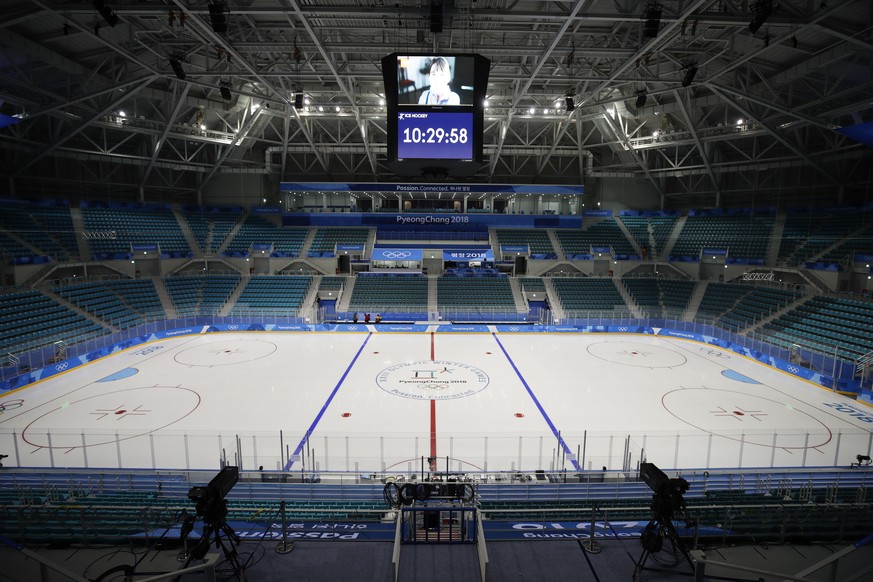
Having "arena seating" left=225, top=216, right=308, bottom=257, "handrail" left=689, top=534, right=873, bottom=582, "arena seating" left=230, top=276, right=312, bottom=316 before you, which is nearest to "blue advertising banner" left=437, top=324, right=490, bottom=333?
"arena seating" left=230, top=276, right=312, bottom=316

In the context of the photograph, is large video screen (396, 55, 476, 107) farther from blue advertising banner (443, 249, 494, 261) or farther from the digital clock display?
blue advertising banner (443, 249, 494, 261)

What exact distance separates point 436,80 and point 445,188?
742 inches

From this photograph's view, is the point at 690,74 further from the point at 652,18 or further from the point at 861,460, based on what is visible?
the point at 861,460

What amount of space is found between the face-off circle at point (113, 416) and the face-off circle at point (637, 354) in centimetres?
1513

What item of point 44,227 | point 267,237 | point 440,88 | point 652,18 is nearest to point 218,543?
point 440,88

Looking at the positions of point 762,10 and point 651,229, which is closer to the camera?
point 762,10

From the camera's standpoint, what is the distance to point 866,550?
161 inches

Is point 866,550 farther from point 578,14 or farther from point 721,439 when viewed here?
point 578,14

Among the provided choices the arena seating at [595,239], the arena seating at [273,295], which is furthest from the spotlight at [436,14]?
the arena seating at [595,239]

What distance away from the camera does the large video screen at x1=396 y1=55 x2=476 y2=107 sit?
10.1m

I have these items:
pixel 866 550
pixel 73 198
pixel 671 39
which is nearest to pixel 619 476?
pixel 866 550

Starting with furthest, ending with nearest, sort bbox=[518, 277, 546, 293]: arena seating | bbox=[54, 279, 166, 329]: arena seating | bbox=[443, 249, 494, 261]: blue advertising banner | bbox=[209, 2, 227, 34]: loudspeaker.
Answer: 1. bbox=[443, 249, 494, 261]: blue advertising banner
2. bbox=[518, 277, 546, 293]: arena seating
3. bbox=[54, 279, 166, 329]: arena seating
4. bbox=[209, 2, 227, 34]: loudspeaker

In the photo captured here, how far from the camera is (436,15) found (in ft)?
33.5

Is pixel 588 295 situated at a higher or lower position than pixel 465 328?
higher
